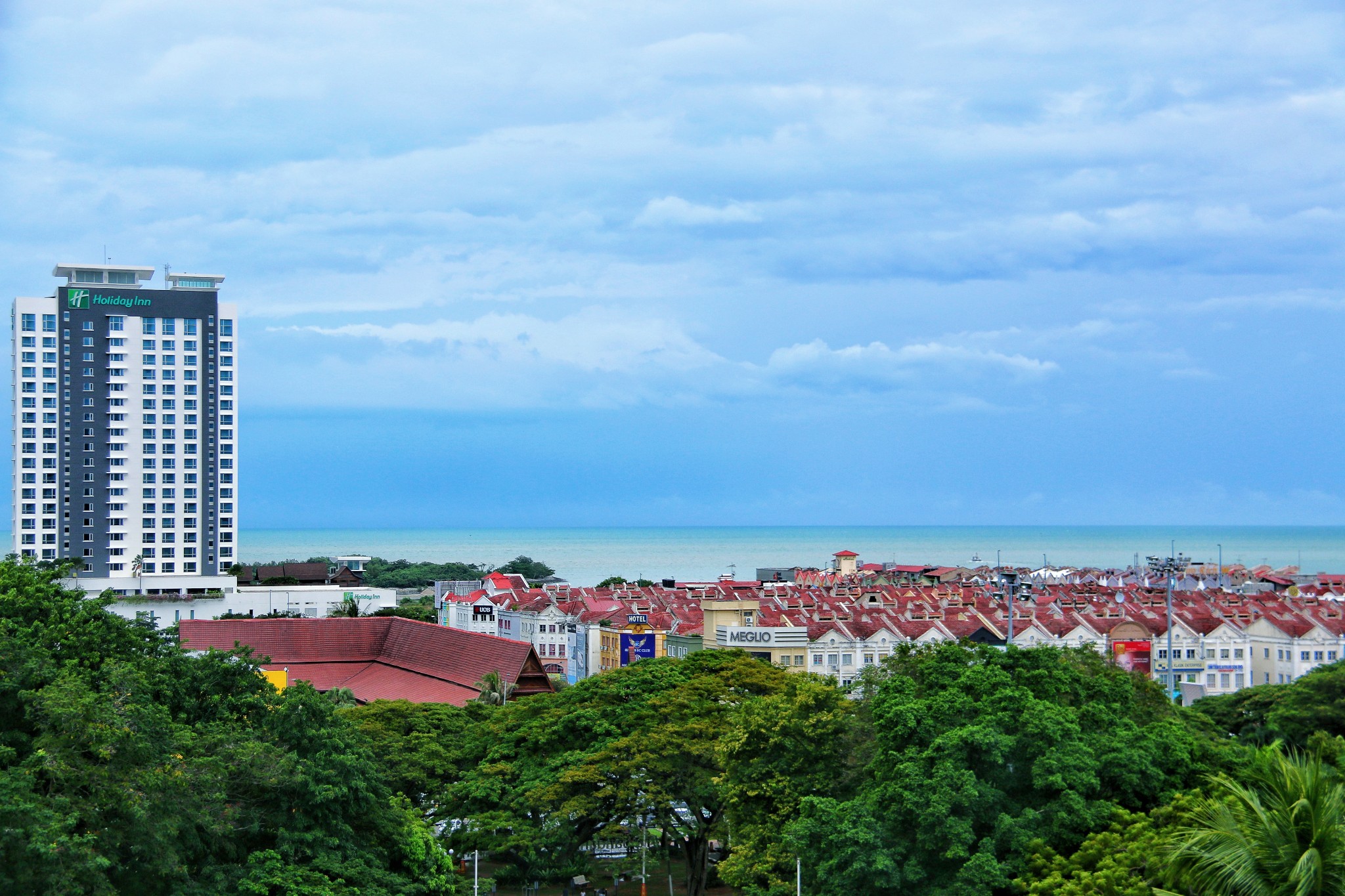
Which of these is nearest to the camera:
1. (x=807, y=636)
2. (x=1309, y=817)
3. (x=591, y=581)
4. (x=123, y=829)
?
(x=1309, y=817)

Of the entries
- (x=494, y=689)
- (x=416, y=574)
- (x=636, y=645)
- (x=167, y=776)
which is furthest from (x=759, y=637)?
(x=416, y=574)

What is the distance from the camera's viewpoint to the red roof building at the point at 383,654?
161 ft

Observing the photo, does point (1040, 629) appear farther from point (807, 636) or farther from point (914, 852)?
point (914, 852)

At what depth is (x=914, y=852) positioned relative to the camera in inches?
766

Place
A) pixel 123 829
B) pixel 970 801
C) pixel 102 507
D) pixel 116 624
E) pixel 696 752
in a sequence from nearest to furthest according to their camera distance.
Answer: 1. pixel 123 829
2. pixel 970 801
3. pixel 116 624
4. pixel 696 752
5. pixel 102 507

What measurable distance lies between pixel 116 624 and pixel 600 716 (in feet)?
46.4

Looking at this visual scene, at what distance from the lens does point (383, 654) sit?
60.9m

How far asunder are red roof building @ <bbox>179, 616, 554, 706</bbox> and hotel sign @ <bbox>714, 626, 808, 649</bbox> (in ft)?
38.1

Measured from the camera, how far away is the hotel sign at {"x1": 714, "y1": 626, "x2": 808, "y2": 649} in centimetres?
5691

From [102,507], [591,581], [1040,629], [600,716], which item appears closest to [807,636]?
[1040,629]

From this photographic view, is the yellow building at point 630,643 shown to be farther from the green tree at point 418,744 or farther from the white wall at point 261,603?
the white wall at point 261,603

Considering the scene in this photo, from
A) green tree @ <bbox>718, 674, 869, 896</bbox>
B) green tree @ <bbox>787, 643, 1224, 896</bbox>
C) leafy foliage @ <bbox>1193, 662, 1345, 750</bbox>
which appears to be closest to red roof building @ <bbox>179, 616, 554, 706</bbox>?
green tree @ <bbox>718, 674, 869, 896</bbox>

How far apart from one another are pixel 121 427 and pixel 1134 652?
68.7 m

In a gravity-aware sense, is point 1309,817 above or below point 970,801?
above
